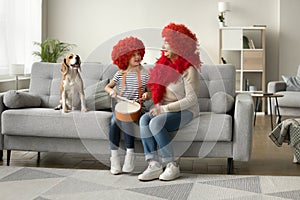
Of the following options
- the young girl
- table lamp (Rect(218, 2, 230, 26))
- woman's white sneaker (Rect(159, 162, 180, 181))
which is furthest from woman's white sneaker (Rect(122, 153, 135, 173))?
table lamp (Rect(218, 2, 230, 26))

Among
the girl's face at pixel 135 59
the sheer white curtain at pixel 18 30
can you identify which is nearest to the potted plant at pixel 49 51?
the sheer white curtain at pixel 18 30

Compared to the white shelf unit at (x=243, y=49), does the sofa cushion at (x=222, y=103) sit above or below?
below

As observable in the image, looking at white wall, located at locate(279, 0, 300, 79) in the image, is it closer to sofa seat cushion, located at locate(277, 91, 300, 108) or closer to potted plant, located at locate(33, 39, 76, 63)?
sofa seat cushion, located at locate(277, 91, 300, 108)

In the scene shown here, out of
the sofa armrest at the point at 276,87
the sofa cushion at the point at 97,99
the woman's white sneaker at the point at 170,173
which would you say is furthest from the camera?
the sofa armrest at the point at 276,87

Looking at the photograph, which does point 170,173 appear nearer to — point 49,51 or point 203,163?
point 203,163

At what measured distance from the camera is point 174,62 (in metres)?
3.39

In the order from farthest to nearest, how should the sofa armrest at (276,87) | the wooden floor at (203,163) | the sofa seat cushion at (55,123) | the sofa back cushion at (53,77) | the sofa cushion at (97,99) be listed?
1. the sofa armrest at (276,87)
2. the sofa back cushion at (53,77)
3. the sofa cushion at (97,99)
4. the wooden floor at (203,163)
5. the sofa seat cushion at (55,123)

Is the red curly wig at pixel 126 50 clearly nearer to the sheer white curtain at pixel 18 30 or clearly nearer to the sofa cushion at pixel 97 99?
the sofa cushion at pixel 97 99

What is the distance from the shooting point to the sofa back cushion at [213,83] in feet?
12.6

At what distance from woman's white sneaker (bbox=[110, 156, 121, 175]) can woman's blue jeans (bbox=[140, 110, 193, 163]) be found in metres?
0.22

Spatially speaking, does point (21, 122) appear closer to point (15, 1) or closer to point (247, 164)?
point (247, 164)

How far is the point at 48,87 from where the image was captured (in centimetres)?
409

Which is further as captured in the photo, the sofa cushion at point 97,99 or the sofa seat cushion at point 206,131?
the sofa cushion at point 97,99

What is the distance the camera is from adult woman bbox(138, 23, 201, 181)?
3270 millimetres
